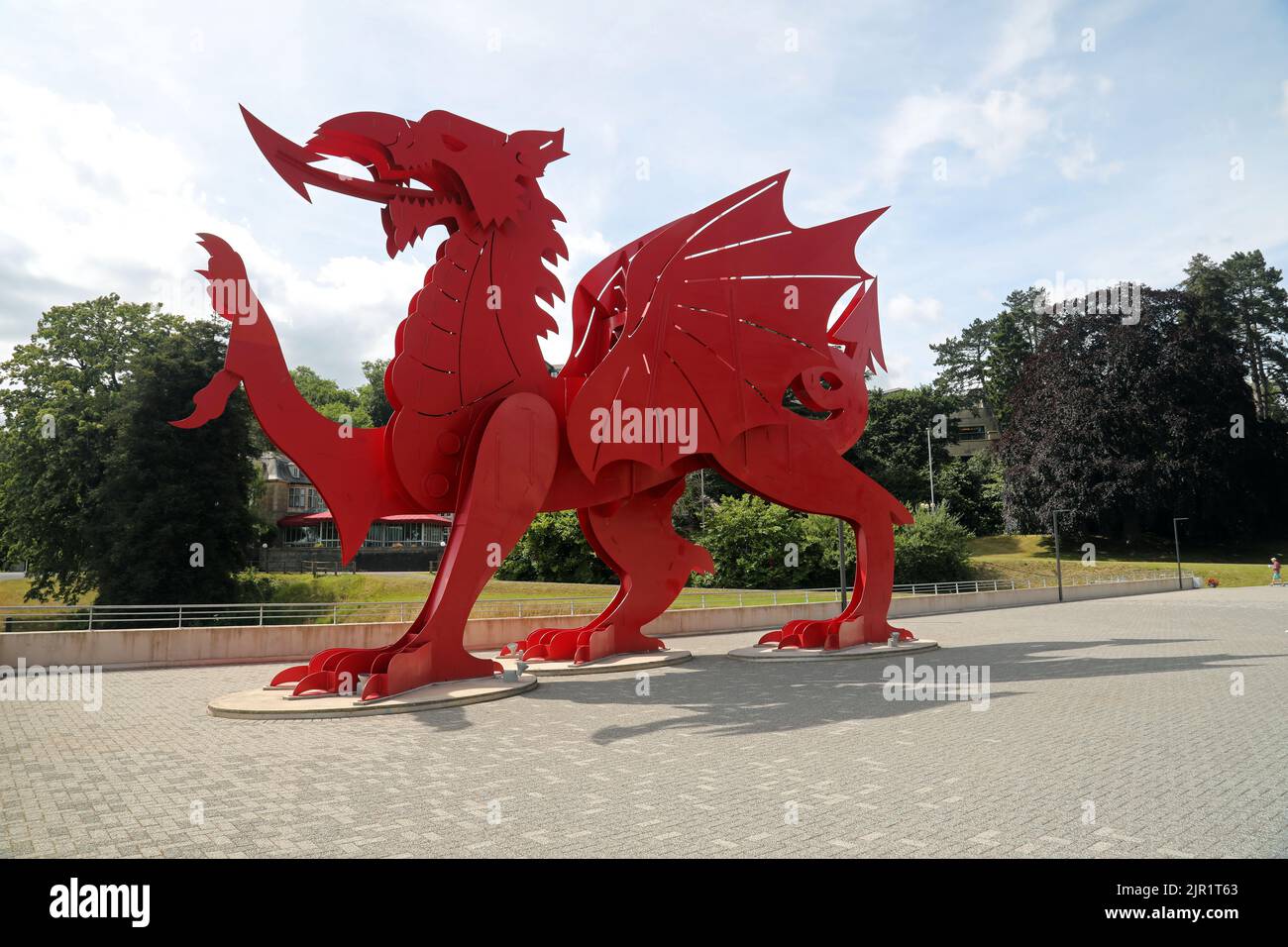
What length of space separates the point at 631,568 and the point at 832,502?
370 centimetres

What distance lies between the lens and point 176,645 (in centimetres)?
1450

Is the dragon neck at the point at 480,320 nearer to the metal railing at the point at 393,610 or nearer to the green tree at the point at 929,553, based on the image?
the metal railing at the point at 393,610

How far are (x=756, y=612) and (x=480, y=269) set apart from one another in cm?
1450

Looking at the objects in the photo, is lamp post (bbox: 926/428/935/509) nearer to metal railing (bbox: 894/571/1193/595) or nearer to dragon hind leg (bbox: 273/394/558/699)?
metal railing (bbox: 894/571/1193/595)

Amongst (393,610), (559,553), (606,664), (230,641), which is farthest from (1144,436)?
(230,641)

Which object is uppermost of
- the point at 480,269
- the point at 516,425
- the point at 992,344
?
the point at 992,344

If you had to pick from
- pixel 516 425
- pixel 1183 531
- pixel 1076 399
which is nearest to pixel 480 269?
pixel 516 425

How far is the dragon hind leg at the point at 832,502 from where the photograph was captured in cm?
1338

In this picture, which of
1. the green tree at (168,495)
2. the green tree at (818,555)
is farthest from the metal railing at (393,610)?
the green tree at (818,555)

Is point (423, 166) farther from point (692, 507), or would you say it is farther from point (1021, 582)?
point (1021, 582)

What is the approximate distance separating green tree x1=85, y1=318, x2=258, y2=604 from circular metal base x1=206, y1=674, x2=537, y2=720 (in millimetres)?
16733

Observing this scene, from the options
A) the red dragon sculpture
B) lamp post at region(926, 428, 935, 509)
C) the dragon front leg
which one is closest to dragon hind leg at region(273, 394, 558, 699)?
the red dragon sculpture

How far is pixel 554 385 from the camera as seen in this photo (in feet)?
39.6

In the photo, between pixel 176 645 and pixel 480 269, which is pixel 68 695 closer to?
pixel 176 645
